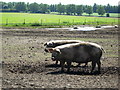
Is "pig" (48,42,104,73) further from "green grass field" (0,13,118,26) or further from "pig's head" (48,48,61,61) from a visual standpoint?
"green grass field" (0,13,118,26)

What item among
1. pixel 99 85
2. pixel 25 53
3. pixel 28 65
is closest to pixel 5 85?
pixel 99 85

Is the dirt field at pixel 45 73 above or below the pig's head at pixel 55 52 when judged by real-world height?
below

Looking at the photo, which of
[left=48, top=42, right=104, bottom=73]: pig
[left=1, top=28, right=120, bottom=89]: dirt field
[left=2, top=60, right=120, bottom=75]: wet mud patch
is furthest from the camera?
[left=2, top=60, right=120, bottom=75]: wet mud patch

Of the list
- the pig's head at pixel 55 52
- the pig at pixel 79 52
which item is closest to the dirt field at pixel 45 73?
the pig at pixel 79 52

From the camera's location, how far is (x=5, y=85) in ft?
51.3

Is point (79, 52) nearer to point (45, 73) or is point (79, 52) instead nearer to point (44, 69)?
point (45, 73)

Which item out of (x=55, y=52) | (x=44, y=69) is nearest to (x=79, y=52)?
(x=55, y=52)

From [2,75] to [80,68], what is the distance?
198 inches

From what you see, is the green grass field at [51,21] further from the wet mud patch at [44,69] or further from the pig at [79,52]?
the pig at [79,52]

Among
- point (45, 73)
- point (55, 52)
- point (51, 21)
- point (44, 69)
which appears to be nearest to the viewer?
point (45, 73)

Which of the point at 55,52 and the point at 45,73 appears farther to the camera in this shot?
the point at 55,52

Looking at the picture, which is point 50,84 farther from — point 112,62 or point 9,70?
point 112,62

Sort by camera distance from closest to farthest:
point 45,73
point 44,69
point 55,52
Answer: point 45,73, point 55,52, point 44,69

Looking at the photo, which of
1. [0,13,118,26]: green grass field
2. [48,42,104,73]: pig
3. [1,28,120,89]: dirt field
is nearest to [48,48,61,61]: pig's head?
[48,42,104,73]: pig
